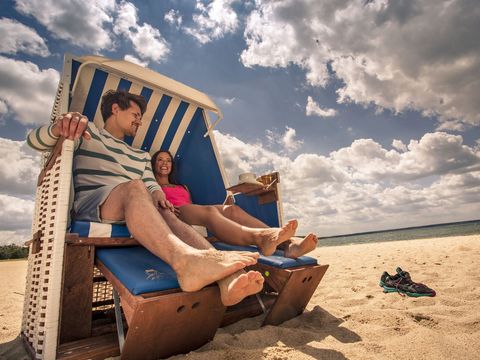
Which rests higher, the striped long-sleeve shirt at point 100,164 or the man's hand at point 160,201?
the striped long-sleeve shirt at point 100,164

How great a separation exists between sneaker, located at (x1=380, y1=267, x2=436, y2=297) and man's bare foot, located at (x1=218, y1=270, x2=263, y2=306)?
1.85 m

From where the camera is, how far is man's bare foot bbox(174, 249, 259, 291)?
45.5 inches

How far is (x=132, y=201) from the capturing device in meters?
1.52

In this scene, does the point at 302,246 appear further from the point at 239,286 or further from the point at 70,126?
the point at 70,126

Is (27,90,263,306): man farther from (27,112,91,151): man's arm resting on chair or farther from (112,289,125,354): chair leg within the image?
(112,289,125,354): chair leg

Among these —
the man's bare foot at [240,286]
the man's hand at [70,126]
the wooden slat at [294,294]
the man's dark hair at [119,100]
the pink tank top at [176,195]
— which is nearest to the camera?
the man's bare foot at [240,286]

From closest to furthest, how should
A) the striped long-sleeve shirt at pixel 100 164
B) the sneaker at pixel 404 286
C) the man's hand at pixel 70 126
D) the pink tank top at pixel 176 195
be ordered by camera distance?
the man's hand at pixel 70 126, the striped long-sleeve shirt at pixel 100 164, the sneaker at pixel 404 286, the pink tank top at pixel 176 195

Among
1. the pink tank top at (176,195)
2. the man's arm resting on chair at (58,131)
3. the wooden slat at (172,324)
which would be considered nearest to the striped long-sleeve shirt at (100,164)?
the man's arm resting on chair at (58,131)

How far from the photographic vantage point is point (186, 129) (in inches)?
136

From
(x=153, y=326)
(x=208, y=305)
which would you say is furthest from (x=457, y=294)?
(x=153, y=326)

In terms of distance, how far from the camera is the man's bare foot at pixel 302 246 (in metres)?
1.88

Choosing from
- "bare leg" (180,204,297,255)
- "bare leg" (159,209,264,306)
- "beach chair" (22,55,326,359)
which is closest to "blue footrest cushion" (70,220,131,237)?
"beach chair" (22,55,326,359)

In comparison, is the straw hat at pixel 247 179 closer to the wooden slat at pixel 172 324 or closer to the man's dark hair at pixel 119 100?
the man's dark hair at pixel 119 100

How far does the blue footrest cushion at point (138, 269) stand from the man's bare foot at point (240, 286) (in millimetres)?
252
